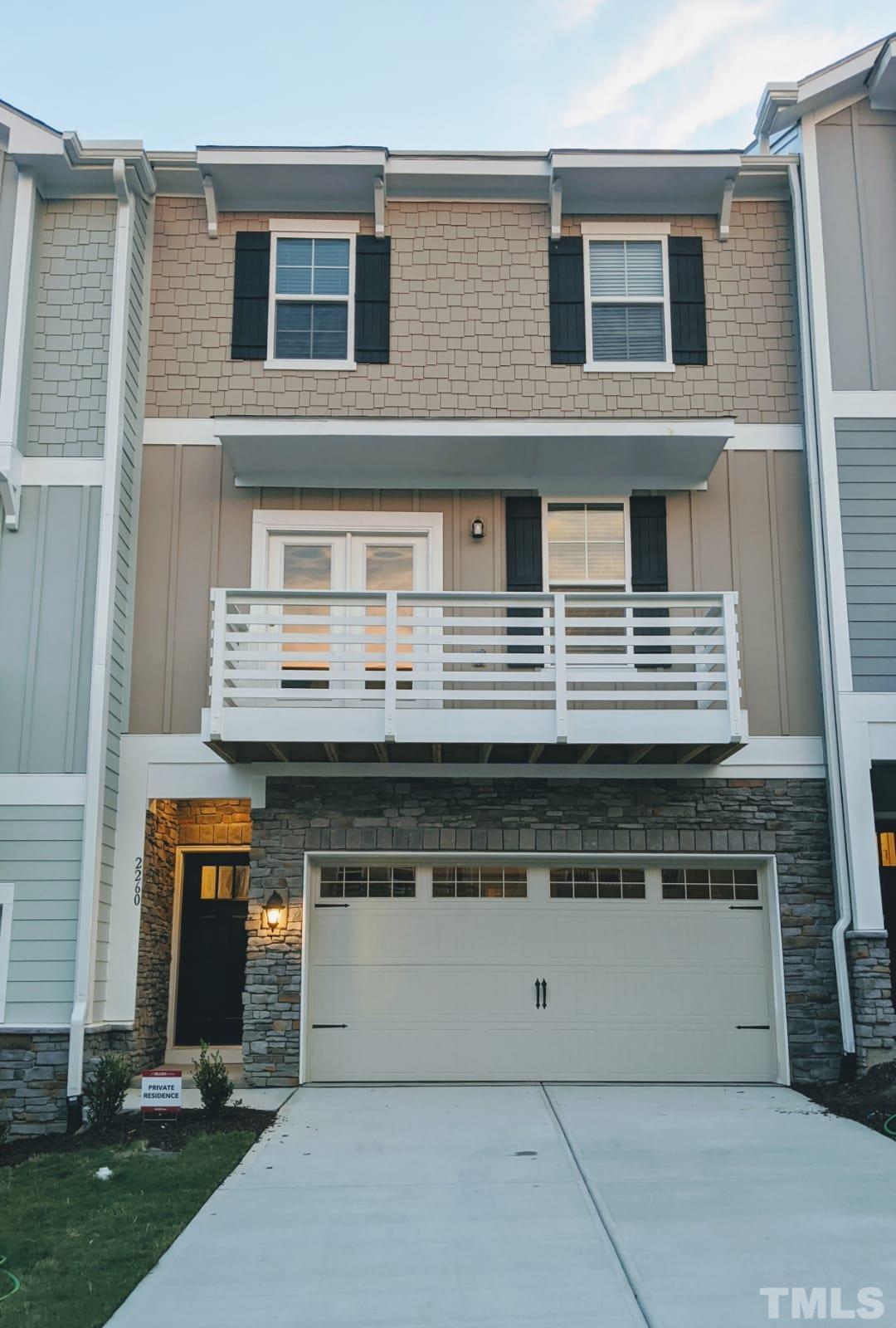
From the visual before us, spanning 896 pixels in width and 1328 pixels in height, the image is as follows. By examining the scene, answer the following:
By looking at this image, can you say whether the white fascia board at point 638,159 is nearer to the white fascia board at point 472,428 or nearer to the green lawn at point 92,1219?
the white fascia board at point 472,428

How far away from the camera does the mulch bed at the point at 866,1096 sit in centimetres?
925

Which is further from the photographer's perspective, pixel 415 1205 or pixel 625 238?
pixel 625 238

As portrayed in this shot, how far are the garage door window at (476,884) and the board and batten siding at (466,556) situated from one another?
8.62ft

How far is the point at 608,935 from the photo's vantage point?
1122 cm

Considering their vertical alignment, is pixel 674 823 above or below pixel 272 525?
below

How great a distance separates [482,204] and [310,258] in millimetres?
1816

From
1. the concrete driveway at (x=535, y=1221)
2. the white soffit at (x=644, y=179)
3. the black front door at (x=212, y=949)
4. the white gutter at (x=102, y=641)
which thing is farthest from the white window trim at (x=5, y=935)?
the white soffit at (x=644, y=179)

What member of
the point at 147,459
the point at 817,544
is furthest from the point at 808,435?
the point at 147,459

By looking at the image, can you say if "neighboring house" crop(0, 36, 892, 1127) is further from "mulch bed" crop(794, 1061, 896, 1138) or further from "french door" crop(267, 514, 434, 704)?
"mulch bed" crop(794, 1061, 896, 1138)

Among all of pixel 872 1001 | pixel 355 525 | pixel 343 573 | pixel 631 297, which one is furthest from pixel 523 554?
pixel 872 1001

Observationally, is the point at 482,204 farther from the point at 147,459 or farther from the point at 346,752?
the point at 346,752

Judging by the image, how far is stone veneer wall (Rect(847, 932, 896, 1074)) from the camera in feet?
→ 34.0

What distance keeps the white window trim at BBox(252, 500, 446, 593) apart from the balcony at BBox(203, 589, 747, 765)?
58 cm

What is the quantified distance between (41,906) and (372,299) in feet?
21.3
